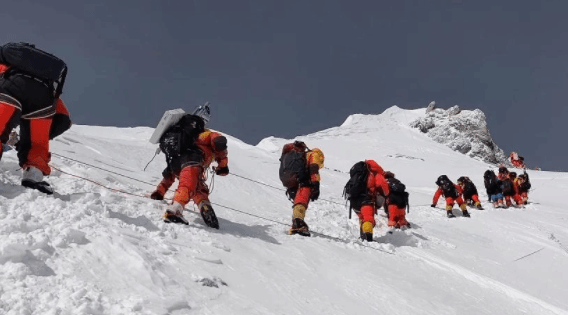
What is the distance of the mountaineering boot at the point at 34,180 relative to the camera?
170 inches

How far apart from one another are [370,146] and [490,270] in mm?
39993

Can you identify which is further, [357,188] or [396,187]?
[396,187]

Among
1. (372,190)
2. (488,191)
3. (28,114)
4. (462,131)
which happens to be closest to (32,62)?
(28,114)

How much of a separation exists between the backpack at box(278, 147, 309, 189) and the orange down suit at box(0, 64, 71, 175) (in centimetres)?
358

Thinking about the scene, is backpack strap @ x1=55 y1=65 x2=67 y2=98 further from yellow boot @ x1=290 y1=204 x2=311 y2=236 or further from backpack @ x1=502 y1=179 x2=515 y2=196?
backpack @ x1=502 y1=179 x2=515 y2=196

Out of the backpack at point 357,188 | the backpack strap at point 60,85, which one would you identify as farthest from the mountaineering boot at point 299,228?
the backpack strap at point 60,85

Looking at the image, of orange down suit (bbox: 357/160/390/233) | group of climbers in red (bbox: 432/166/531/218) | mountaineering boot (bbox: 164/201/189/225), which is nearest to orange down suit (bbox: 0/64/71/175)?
mountaineering boot (bbox: 164/201/189/225)

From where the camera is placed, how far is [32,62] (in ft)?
14.8

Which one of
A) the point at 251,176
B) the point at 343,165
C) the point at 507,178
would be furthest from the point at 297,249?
the point at 343,165

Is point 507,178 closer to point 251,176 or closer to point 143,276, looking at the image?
point 251,176

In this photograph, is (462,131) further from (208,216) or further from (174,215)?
(174,215)

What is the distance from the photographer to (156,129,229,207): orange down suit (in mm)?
5273

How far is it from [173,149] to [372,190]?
166 inches

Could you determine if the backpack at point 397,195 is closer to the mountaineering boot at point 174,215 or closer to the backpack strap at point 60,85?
the mountaineering boot at point 174,215
